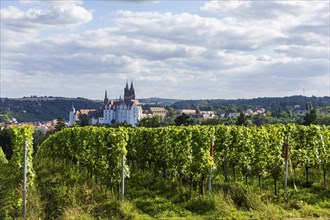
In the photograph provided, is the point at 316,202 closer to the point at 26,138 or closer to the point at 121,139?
the point at 121,139

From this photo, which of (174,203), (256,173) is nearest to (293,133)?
(256,173)

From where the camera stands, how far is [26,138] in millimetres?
13070

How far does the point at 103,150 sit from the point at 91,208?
4.06 meters

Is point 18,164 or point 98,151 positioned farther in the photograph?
point 98,151

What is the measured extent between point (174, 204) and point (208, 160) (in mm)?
2048

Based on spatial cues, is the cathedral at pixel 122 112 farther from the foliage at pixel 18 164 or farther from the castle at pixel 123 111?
the foliage at pixel 18 164

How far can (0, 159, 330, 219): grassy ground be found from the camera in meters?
11.7

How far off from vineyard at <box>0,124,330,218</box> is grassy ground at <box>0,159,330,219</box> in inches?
4.7

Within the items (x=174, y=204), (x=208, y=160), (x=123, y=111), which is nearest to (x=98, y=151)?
(x=174, y=204)

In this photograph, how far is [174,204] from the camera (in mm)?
13359

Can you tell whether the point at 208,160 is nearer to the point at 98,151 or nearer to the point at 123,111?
the point at 98,151

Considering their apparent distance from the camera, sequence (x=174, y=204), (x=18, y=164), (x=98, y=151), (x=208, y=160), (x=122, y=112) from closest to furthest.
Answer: (x=18, y=164), (x=174, y=204), (x=208, y=160), (x=98, y=151), (x=122, y=112)

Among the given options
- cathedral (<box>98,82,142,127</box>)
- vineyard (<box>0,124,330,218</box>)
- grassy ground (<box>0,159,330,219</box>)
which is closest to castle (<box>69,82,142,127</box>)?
cathedral (<box>98,82,142,127</box>)

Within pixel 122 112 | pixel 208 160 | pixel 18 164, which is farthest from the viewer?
pixel 122 112
